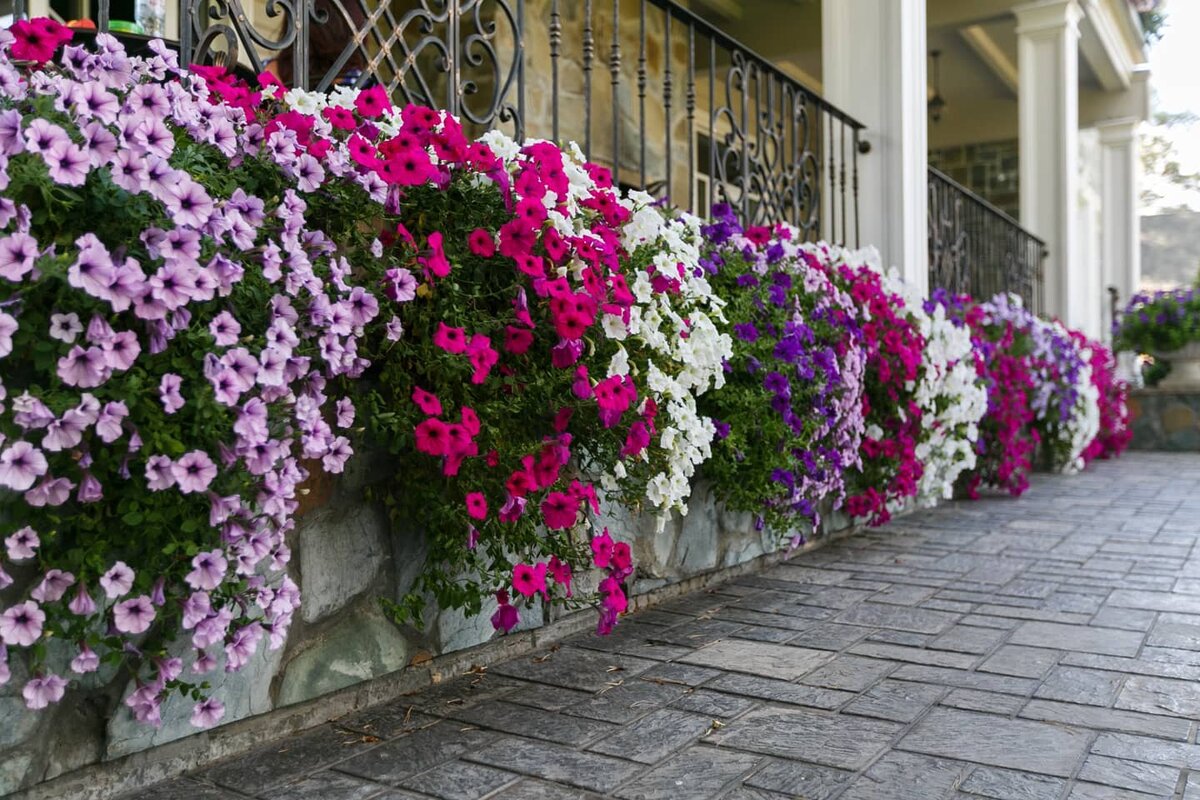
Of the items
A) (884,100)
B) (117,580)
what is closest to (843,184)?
(884,100)

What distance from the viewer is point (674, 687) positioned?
2.04 m

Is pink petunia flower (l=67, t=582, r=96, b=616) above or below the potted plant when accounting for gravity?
below

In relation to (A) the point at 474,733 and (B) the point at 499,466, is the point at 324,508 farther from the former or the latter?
(A) the point at 474,733

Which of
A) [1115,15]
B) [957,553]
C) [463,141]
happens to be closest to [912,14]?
[957,553]

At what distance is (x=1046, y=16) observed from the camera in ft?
24.8

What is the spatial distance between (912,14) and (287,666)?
171 inches

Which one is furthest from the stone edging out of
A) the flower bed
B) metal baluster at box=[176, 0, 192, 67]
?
→ metal baluster at box=[176, 0, 192, 67]

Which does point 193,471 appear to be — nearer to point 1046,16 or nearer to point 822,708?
point 822,708

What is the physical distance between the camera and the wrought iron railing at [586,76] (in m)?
2.30

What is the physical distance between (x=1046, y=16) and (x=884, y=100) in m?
3.61

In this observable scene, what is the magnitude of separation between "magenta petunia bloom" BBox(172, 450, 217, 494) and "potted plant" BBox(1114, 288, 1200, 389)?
970 cm

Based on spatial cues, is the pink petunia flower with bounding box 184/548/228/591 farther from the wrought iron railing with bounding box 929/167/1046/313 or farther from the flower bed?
the wrought iron railing with bounding box 929/167/1046/313

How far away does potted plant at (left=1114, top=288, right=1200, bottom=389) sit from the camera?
920 cm

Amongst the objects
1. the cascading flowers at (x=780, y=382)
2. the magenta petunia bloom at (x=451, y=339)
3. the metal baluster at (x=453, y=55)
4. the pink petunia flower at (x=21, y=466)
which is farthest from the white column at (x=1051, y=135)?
the pink petunia flower at (x=21, y=466)
